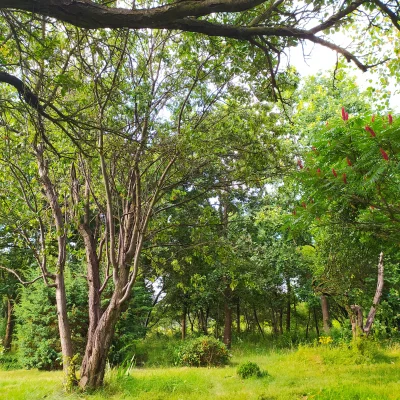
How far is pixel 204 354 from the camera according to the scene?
38.9 feet

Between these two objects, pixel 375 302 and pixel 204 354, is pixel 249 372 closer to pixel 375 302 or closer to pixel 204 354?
pixel 204 354

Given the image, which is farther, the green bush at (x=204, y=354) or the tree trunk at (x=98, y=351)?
the green bush at (x=204, y=354)

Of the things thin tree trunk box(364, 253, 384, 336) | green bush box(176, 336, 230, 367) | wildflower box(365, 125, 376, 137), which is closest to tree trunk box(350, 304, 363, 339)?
thin tree trunk box(364, 253, 384, 336)

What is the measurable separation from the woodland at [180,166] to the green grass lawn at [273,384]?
272 mm

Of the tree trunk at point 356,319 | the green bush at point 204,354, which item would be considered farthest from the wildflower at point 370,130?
the green bush at point 204,354

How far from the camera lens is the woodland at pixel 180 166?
370 cm

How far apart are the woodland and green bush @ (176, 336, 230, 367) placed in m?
0.05

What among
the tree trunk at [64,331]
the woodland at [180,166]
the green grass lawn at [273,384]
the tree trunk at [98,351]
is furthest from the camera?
the tree trunk at [64,331]

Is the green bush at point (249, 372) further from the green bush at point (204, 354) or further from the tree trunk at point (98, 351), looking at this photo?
the tree trunk at point (98, 351)

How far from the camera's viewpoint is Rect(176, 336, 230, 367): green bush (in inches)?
467

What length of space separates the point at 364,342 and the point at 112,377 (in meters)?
7.27

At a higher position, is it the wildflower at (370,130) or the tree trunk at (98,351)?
the wildflower at (370,130)

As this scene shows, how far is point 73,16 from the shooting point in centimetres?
244

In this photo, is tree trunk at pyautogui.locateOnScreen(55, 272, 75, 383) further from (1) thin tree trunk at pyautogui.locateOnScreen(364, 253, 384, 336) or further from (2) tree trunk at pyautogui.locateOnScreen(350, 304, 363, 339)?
(1) thin tree trunk at pyautogui.locateOnScreen(364, 253, 384, 336)
